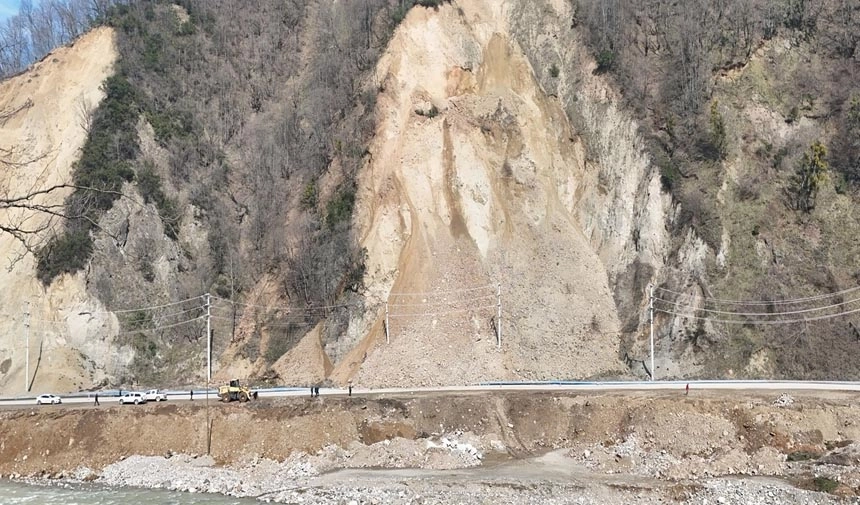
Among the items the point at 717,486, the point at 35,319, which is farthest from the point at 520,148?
the point at 35,319

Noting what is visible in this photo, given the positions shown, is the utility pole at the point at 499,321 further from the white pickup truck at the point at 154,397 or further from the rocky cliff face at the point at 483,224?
the white pickup truck at the point at 154,397

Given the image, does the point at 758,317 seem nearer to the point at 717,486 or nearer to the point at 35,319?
the point at 717,486

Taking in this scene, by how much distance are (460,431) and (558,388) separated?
6.94m

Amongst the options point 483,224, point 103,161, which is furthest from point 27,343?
point 483,224

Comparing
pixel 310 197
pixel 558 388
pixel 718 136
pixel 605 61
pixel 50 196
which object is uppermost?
pixel 605 61

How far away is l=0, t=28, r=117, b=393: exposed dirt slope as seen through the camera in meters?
48.6

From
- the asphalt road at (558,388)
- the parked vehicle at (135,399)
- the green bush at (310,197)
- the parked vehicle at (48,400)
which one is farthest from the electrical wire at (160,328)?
the parked vehicle at (135,399)

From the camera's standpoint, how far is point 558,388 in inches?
1476

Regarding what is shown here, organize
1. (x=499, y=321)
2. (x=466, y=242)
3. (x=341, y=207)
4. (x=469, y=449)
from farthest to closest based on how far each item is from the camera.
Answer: (x=341, y=207) < (x=466, y=242) < (x=499, y=321) < (x=469, y=449)

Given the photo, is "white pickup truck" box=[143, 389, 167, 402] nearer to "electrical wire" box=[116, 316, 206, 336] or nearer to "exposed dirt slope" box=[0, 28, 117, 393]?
"exposed dirt slope" box=[0, 28, 117, 393]

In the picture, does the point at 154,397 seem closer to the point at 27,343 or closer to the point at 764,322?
the point at 27,343

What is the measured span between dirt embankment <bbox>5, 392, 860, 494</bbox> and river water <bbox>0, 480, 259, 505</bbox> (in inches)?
89.2

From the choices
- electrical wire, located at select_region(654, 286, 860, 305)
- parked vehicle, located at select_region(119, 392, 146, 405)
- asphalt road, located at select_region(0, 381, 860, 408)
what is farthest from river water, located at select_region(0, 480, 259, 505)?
Result: electrical wire, located at select_region(654, 286, 860, 305)

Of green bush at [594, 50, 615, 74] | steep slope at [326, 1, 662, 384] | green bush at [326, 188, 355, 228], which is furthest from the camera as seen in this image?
green bush at [594, 50, 615, 74]
